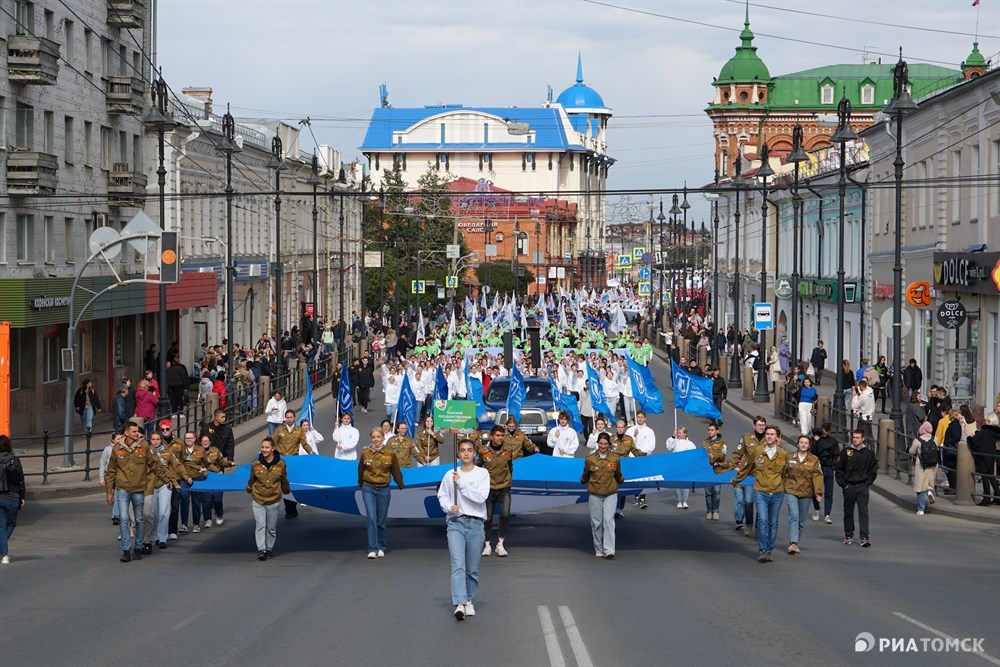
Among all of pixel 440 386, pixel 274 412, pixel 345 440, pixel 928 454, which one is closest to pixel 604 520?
pixel 345 440

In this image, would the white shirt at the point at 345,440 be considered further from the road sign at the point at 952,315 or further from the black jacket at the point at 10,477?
the road sign at the point at 952,315

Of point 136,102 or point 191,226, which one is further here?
point 191,226

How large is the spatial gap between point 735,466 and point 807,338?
160 feet

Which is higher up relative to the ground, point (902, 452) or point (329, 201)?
point (329, 201)

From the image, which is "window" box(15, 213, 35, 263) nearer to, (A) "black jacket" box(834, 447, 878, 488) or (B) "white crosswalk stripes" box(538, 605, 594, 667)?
(A) "black jacket" box(834, 447, 878, 488)

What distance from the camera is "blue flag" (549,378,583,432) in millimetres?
34019

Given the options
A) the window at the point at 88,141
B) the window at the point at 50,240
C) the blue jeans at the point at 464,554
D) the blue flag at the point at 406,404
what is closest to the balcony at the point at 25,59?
the window at the point at 50,240

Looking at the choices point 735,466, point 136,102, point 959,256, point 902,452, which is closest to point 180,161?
point 136,102

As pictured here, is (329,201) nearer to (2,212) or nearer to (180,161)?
(180,161)

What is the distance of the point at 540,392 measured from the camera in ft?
121

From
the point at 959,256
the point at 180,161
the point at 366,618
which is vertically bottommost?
the point at 366,618

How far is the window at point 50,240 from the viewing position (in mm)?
39312

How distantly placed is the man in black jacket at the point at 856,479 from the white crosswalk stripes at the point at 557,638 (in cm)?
697

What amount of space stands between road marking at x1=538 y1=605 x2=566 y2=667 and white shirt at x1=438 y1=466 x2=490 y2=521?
3.63 feet
